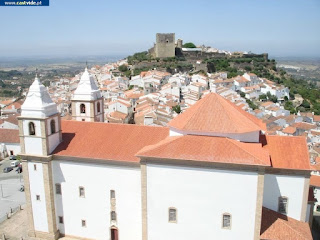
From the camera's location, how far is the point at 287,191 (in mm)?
16984

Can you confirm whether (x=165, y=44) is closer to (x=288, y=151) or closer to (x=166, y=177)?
(x=288, y=151)

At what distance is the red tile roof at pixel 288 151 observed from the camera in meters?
16.7

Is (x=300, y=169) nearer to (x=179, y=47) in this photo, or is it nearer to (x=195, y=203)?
(x=195, y=203)

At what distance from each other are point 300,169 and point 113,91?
5601 centimetres

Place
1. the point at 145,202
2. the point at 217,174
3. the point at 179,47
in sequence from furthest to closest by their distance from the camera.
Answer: the point at 179,47 < the point at 145,202 < the point at 217,174

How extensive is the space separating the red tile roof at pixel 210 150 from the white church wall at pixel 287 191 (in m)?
1.94

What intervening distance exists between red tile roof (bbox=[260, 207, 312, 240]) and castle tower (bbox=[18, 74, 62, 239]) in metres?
12.7

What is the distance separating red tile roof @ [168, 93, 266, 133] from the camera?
16828 millimetres

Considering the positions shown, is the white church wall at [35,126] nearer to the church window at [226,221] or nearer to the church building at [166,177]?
the church building at [166,177]

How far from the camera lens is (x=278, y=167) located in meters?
16.7

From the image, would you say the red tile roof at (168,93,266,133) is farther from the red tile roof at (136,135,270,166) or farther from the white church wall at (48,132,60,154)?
the white church wall at (48,132,60,154)

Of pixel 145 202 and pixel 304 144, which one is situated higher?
pixel 304 144

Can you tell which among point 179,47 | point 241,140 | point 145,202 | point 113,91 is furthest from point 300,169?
point 179,47

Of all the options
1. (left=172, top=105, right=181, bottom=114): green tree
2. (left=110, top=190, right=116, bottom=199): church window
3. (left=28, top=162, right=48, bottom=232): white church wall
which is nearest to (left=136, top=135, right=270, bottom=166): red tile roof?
(left=110, top=190, right=116, bottom=199): church window
